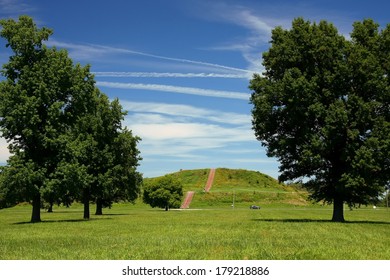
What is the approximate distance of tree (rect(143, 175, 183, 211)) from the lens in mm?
105625

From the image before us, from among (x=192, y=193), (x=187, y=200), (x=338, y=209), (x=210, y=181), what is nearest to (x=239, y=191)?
(x=192, y=193)

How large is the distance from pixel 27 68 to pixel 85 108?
21.4ft

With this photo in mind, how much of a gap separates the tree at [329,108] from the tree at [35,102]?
56.9ft

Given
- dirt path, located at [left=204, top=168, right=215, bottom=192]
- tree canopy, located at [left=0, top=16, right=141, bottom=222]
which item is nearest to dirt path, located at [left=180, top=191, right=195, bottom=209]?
dirt path, located at [left=204, top=168, right=215, bottom=192]

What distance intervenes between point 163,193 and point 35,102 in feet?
220

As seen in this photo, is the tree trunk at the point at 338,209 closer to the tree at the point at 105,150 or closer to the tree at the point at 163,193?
the tree at the point at 105,150

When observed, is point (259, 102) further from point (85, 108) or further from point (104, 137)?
point (104, 137)

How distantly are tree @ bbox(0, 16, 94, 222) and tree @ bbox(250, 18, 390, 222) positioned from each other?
17.3m

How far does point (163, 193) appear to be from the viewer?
105m

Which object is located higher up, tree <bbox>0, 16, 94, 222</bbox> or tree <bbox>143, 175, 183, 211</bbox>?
tree <bbox>0, 16, 94, 222</bbox>

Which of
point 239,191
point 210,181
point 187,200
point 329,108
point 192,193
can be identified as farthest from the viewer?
point 210,181

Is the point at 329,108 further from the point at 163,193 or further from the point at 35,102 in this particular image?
the point at 163,193

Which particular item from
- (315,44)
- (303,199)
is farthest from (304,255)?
(303,199)

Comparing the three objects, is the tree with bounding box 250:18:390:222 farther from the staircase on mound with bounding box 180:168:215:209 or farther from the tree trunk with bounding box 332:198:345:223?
the staircase on mound with bounding box 180:168:215:209
